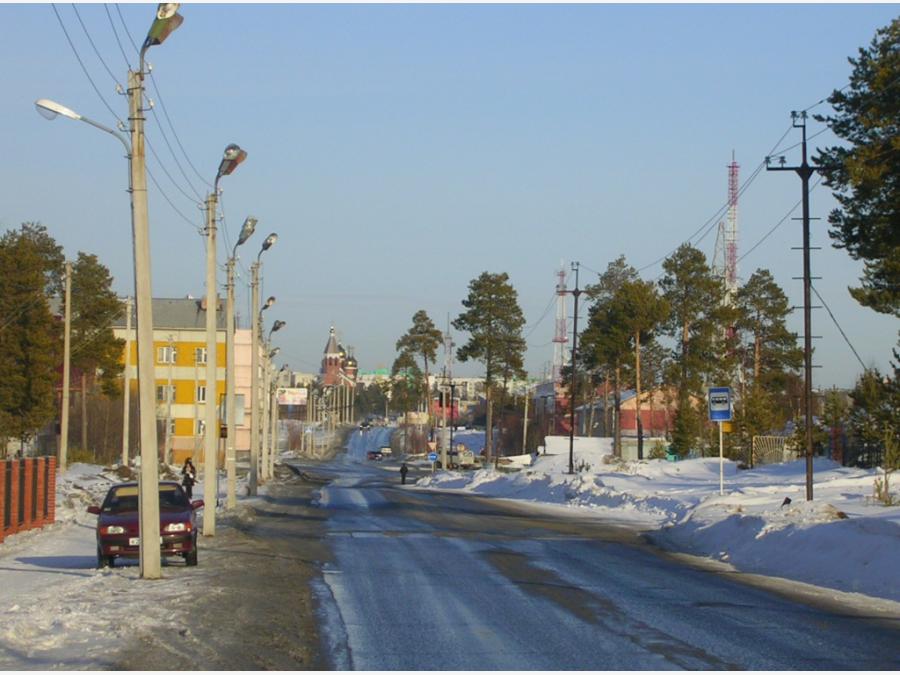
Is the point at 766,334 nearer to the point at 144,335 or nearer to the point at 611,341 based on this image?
the point at 611,341

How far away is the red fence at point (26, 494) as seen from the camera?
28.9 m

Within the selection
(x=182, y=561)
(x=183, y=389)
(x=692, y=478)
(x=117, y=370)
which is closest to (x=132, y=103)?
(x=182, y=561)

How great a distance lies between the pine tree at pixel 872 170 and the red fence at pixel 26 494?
81.9 feet

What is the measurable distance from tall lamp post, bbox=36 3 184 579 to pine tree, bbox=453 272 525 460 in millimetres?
88588

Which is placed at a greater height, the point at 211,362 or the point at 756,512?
the point at 211,362

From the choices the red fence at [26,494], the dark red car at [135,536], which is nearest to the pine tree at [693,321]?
the red fence at [26,494]

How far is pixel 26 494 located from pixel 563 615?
69.1 ft

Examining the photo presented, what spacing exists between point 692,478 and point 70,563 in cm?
3681

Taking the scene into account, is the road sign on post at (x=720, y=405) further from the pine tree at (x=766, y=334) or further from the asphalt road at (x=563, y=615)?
the pine tree at (x=766, y=334)

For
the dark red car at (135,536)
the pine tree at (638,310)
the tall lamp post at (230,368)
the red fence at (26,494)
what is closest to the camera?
the dark red car at (135,536)

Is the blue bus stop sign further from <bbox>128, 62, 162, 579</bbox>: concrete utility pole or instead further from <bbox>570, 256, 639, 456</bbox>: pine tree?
<bbox>570, 256, 639, 456</bbox>: pine tree

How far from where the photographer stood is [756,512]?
94.1ft

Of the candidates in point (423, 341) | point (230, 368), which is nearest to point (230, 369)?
point (230, 368)

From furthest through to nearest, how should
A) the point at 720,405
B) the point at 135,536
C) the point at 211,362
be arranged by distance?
the point at 720,405 < the point at 211,362 < the point at 135,536
